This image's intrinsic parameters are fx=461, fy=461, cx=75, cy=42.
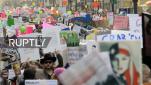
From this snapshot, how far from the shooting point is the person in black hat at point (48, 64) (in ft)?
16.5

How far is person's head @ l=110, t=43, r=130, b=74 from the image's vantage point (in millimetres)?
2188

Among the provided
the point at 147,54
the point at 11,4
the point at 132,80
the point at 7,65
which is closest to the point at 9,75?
the point at 7,65

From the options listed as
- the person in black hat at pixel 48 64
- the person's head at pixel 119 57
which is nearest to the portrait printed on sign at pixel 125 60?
the person's head at pixel 119 57

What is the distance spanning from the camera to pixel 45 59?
5.58 m

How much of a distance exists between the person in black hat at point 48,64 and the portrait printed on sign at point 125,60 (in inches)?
107

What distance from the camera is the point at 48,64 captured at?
536 cm

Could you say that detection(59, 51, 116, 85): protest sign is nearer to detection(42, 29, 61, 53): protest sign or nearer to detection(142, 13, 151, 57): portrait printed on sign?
detection(142, 13, 151, 57): portrait printed on sign

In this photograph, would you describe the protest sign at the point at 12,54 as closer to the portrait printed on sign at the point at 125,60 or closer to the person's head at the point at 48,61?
the person's head at the point at 48,61

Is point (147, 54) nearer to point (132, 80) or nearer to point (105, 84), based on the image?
point (132, 80)

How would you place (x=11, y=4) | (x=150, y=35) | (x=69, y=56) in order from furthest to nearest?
(x=11, y=4) → (x=69, y=56) → (x=150, y=35)

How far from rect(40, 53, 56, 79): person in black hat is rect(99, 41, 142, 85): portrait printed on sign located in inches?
107

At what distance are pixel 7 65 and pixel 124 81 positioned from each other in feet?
12.8

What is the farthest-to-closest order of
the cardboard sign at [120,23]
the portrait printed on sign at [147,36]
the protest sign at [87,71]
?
the cardboard sign at [120,23] < the portrait printed on sign at [147,36] < the protest sign at [87,71]

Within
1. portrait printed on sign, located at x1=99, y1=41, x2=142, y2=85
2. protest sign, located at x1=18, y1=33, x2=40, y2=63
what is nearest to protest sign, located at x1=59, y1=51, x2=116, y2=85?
portrait printed on sign, located at x1=99, y1=41, x2=142, y2=85
